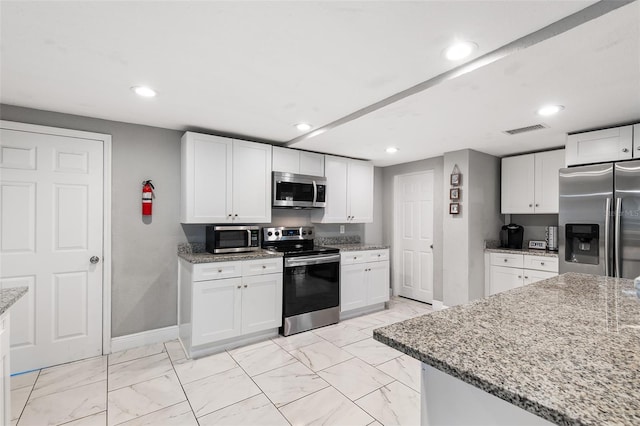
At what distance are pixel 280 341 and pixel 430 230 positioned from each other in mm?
2756

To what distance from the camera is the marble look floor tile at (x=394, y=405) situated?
79.7 inches

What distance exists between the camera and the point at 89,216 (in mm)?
2904

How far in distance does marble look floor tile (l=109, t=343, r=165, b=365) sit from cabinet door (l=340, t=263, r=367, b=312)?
6.89 ft

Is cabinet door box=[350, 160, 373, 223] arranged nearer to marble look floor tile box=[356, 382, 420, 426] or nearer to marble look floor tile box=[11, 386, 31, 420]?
marble look floor tile box=[356, 382, 420, 426]

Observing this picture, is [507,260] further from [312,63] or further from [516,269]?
[312,63]

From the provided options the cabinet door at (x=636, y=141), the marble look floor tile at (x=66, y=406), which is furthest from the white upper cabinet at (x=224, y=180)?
the cabinet door at (x=636, y=141)

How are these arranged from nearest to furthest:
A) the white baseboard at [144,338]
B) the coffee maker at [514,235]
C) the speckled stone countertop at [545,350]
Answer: the speckled stone countertop at [545,350], the white baseboard at [144,338], the coffee maker at [514,235]

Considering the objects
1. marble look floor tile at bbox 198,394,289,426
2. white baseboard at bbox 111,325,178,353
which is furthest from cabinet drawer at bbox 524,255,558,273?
white baseboard at bbox 111,325,178,353

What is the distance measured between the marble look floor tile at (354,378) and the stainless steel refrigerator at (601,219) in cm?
232

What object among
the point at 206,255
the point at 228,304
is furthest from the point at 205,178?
the point at 228,304

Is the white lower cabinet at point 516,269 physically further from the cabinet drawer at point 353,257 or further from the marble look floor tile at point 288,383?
the marble look floor tile at point 288,383

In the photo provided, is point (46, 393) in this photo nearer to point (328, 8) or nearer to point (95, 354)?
point (95, 354)

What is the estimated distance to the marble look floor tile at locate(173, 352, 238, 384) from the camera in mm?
2559

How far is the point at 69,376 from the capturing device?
8.41 feet
